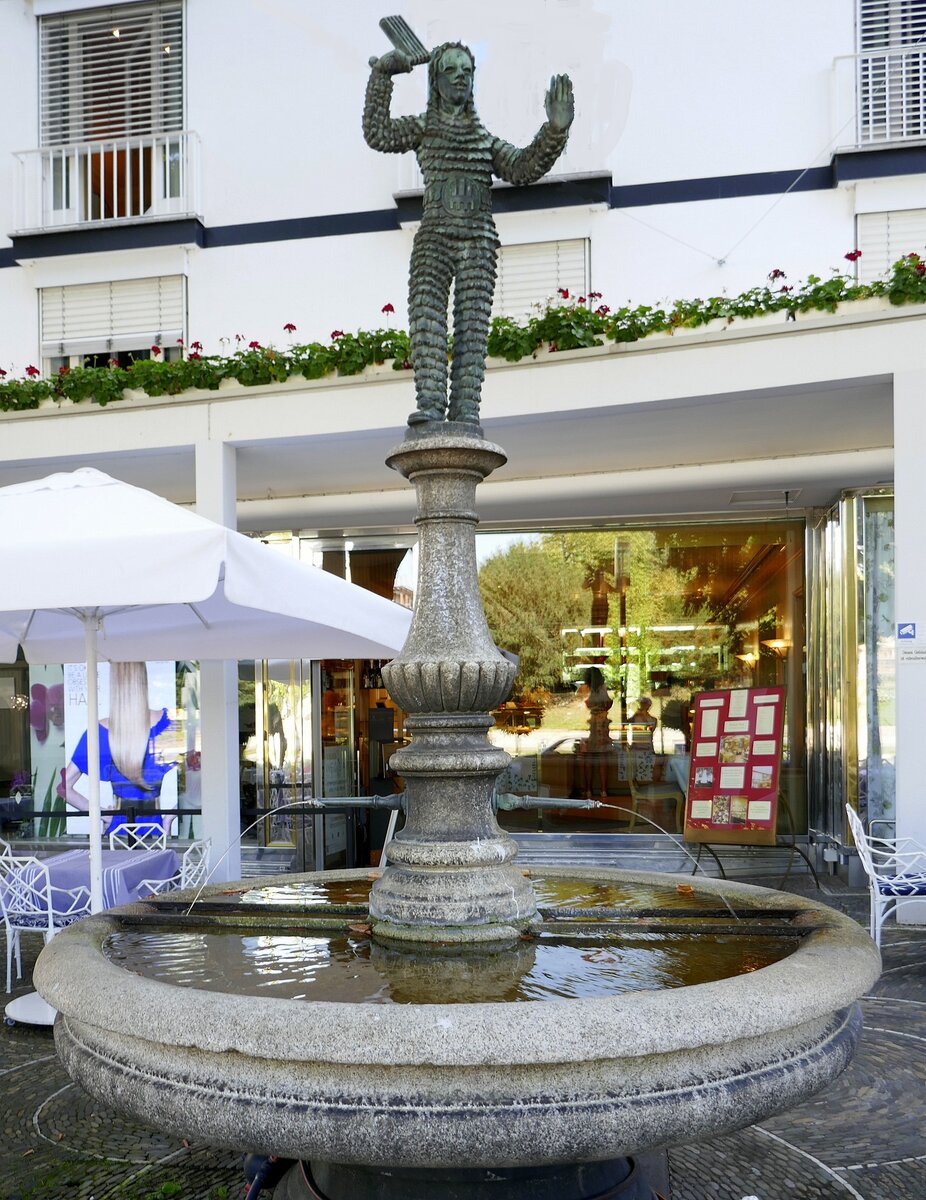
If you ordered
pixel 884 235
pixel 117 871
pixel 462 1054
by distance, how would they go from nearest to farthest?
pixel 462 1054, pixel 117 871, pixel 884 235

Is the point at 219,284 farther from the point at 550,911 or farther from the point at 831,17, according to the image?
the point at 550,911

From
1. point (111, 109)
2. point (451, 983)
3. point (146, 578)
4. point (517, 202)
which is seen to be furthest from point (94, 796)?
point (111, 109)

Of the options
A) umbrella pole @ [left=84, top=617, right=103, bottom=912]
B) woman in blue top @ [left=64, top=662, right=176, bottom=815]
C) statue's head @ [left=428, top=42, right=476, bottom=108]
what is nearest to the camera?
statue's head @ [left=428, top=42, right=476, bottom=108]

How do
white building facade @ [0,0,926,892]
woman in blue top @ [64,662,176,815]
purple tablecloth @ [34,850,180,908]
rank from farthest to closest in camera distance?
woman in blue top @ [64,662,176,815]
white building facade @ [0,0,926,892]
purple tablecloth @ [34,850,180,908]

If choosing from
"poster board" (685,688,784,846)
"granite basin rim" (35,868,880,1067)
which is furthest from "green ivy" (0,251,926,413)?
"granite basin rim" (35,868,880,1067)

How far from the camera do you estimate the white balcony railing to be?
1305 centimetres

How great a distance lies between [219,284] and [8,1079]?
9731 millimetres

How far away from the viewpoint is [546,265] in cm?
1211

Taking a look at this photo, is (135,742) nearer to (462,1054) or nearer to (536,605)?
(536,605)

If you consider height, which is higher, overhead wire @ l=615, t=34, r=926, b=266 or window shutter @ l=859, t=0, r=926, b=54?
window shutter @ l=859, t=0, r=926, b=54

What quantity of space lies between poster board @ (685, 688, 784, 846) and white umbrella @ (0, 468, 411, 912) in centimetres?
375

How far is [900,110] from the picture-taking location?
1158 centimetres

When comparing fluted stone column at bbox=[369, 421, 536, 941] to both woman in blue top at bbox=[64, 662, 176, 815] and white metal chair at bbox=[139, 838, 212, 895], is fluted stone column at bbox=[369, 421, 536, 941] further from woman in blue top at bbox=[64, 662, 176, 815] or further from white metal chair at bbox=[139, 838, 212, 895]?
woman in blue top at bbox=[64, 662, 176, 815]

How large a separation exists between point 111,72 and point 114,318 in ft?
9.88
